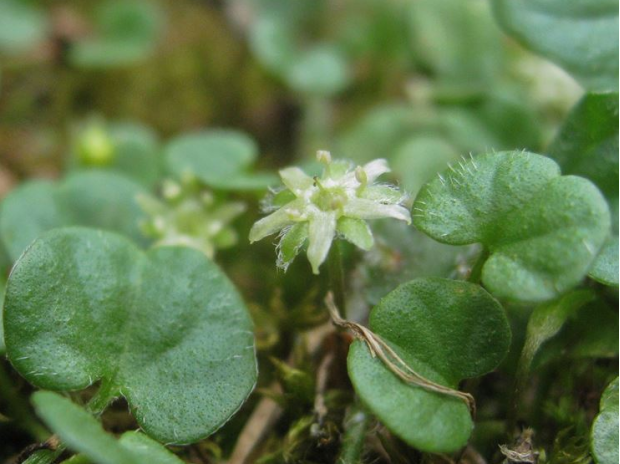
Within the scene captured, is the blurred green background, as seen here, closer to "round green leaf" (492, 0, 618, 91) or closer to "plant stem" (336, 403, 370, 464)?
"round green leaf" (492, 0, 618, 91)

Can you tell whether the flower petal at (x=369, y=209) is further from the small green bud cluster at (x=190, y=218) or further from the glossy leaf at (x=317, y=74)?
the glossy leaf at (x=317, y=74)

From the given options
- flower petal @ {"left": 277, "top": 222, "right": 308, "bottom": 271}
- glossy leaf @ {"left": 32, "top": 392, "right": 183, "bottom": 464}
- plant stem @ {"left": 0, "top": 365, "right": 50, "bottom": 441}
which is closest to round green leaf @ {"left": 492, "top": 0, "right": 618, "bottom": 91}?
flower petal @ {"left": 277, "top": 222, "right": 308, "bottom": 271}

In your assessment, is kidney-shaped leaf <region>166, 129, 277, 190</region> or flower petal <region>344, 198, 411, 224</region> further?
kidney-shaped leaf <region>166, 129, 277, 190</region>

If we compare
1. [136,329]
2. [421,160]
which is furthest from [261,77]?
[136,329]

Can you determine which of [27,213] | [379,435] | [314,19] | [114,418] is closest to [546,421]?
[379,435]

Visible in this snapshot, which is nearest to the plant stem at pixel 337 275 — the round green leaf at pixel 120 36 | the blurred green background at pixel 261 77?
the blurred green background at pixel 261 77

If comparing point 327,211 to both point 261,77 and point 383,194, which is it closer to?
point 383,194
